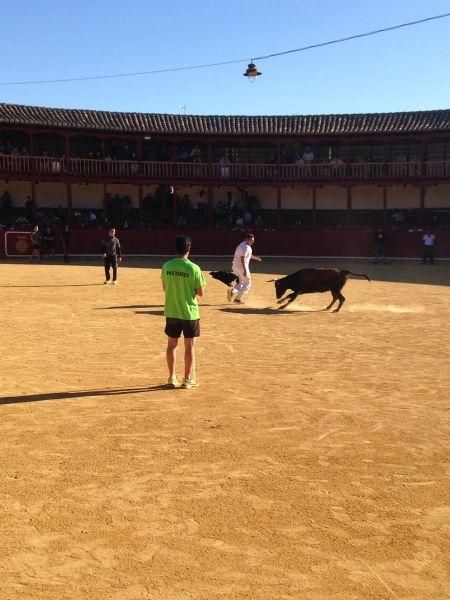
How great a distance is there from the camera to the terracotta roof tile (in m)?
30.6

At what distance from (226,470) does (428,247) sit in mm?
25122

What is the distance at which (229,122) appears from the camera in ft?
111

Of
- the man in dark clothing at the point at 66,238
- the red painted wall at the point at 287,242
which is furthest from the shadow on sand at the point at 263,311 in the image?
the red painted wall at the point at 287,242

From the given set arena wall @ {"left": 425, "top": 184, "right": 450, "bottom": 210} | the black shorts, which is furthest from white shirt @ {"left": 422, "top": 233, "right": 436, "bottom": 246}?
the black shorts

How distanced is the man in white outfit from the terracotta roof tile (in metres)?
20.1

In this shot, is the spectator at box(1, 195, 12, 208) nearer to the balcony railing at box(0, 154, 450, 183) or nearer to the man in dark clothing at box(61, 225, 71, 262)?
the balcony railing at box(0, 154, 450, 183)

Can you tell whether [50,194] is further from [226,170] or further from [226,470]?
Result: [226,470]

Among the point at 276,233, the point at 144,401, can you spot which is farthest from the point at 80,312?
the point at 276,233

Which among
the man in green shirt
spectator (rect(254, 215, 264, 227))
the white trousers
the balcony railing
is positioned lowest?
the white trousers

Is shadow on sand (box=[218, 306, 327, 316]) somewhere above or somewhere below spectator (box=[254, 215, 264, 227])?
below

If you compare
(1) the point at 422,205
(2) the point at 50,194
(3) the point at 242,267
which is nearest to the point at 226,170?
(2) the point at 50,194

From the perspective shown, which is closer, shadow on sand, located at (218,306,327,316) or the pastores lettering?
the pastores lettering

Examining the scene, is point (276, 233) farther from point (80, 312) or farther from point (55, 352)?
point (55, 352)

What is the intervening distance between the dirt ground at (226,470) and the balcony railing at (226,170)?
22.4 metres
